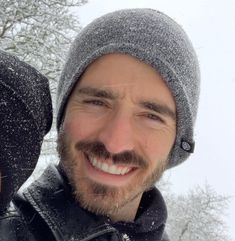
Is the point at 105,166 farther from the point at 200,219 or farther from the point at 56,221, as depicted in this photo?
the point at 200,219

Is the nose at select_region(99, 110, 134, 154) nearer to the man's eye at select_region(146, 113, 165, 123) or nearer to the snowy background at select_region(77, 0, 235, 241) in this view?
the man's eye at select_region(146, 113, 165, 123)

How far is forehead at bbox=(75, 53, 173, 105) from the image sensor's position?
8.06ft

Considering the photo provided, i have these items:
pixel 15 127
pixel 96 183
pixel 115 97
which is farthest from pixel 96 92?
pixel 15 127

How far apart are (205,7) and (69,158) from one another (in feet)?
399

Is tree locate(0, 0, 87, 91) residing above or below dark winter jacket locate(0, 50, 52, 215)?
below

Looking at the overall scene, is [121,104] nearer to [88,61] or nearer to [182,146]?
[88,61]

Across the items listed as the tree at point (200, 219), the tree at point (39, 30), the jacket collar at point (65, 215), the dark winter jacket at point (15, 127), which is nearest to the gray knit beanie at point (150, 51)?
the jacket collar at point (65, 215)

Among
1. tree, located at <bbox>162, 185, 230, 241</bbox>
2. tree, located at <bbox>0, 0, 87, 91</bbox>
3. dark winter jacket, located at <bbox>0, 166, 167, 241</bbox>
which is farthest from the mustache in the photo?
tree, located at <bbox>162, 185, 230, 241</bbox>

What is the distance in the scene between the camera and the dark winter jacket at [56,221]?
6.77ft

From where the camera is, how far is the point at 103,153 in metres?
2.36

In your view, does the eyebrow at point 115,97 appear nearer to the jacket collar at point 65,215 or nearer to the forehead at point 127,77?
the forehead at point 127,77

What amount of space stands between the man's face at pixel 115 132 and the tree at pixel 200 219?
18581 millimetres

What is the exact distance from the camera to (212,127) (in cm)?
7288

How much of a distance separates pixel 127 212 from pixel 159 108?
54cm
